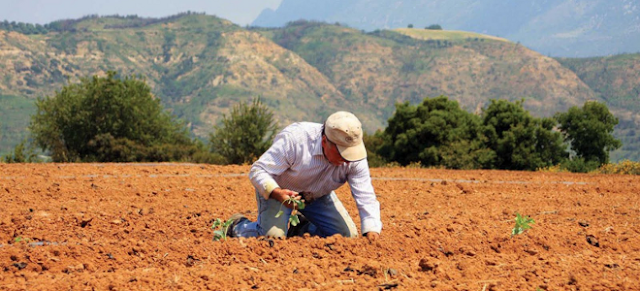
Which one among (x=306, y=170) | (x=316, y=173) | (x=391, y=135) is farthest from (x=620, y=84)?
(x=306, y=170)

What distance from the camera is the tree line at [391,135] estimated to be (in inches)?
991

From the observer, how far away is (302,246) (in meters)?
5.79

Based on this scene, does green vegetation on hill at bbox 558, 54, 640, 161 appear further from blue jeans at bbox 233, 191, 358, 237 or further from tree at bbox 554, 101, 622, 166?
blue jeans at bbox 233, 191, 358, 237

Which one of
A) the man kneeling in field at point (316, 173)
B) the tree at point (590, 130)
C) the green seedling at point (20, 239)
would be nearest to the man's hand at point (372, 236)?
the man kneeling in field at point (316, 173)

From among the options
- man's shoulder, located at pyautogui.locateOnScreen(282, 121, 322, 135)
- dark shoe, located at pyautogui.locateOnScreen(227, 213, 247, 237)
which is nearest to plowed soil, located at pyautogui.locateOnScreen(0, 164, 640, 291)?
dark shoe, located at pyautogui.locateOnScreen(227, 213, 247, 237)

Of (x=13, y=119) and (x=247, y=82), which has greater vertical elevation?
(x=247, y=82)

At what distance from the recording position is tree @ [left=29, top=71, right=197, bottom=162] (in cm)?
2878

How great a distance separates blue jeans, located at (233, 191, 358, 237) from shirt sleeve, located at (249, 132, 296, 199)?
395 millimetres

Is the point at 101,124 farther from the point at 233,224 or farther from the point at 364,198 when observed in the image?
the point at 364,198

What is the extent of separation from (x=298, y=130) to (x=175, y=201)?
15.9 ft

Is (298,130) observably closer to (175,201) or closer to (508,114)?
(175,201)

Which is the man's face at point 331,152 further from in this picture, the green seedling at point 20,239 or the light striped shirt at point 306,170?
the green seedling at point 20,239

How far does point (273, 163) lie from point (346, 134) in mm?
786

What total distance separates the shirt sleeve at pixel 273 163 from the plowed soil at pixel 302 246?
1.63 feet
